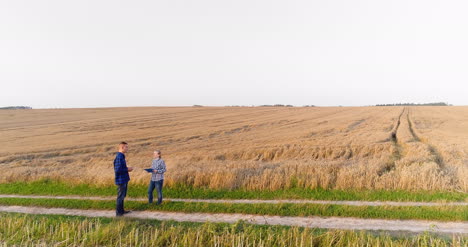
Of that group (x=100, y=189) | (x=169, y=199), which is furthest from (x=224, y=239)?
(x=100, y=189)

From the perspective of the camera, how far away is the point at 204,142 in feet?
103

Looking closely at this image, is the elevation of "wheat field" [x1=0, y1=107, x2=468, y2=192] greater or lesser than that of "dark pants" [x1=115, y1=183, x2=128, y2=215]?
greater

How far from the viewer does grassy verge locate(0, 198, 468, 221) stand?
386 inches

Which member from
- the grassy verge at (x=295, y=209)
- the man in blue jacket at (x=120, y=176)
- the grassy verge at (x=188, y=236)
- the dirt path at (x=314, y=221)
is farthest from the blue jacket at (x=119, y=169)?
the grassy verge at (x=188, y=236)

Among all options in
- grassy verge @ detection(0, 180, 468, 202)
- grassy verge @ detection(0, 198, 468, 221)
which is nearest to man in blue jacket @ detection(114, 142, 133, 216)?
grassy verge @ detection(0, 198, 468, 221)

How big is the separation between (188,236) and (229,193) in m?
5.10

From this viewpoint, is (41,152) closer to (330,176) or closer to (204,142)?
(204,142)

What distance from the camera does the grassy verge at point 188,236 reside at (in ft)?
25.7

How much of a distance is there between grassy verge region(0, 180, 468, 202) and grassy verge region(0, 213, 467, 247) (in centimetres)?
339

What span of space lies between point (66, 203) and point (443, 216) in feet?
43.1

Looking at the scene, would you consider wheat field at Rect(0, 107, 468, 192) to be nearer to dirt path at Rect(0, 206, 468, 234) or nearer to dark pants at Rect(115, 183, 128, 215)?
dirt path at Rect(0, 206, 468, 234)

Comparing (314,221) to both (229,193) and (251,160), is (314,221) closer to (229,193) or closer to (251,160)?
(229,193)

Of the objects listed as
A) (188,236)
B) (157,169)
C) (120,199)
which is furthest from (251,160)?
(188,236)

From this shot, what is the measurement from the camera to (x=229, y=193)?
13.2m
